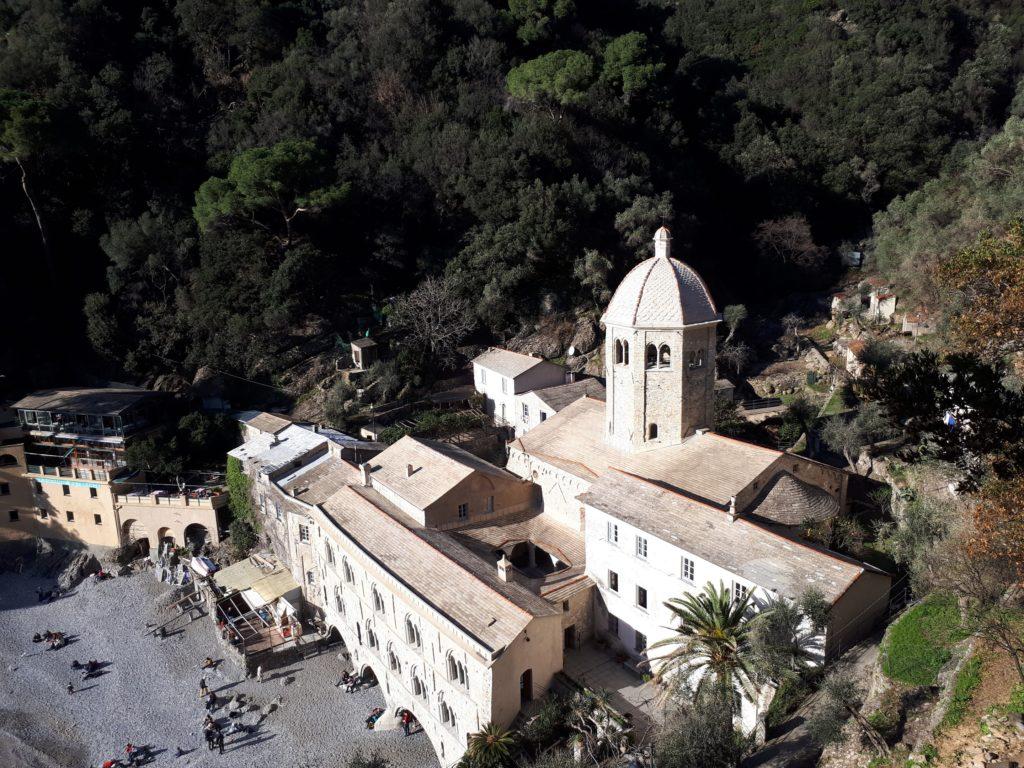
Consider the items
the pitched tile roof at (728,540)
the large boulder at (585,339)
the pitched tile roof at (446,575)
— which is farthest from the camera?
the large boulder at (585,339)

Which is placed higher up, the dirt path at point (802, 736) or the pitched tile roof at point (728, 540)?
the pitched tile roof at point (728, 540)

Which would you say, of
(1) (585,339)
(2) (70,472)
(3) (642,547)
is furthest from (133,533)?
(3) (642,547)

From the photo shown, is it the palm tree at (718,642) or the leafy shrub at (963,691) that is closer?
the leafy shrub at (963,691)

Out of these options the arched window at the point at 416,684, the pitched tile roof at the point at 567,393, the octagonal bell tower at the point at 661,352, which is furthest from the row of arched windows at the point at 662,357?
the arched window at the point at 416,684

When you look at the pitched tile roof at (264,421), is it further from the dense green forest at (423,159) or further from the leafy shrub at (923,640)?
the leafy shrub at (923,640)

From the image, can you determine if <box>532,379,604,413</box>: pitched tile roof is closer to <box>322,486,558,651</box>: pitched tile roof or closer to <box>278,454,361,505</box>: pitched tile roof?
<box>278,454,361,505</box>: pitched tile roof

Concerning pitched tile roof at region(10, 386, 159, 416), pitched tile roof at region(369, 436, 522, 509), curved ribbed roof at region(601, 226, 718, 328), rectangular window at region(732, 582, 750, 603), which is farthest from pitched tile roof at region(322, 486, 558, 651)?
pitched tile roof at region(10, 386, 159, 416)
